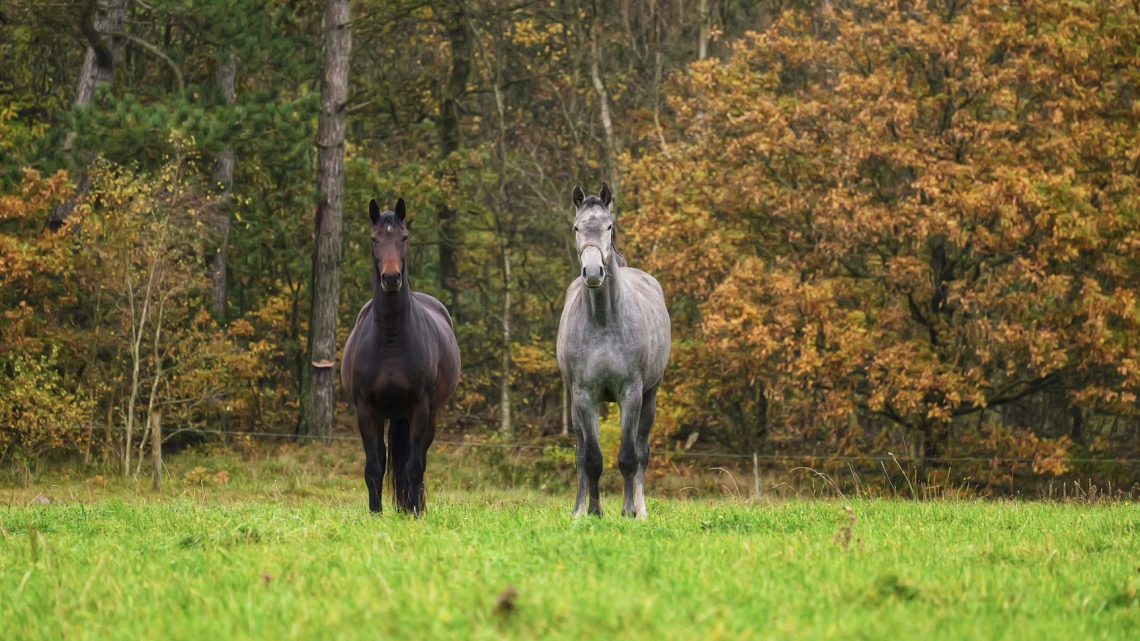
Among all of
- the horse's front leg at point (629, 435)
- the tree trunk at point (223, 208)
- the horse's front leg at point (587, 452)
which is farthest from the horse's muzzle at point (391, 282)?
the tree trunk at point (223, 208)

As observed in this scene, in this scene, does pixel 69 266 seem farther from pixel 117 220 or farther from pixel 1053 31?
pixel 1053 31

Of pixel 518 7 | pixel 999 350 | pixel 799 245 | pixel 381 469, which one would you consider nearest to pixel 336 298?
pixel 518 7

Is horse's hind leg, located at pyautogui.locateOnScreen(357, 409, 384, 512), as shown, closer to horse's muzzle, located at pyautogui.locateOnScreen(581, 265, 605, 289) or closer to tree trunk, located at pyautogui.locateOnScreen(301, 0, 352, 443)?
horse's muzzle, located at pyautogui.locateOnScreen(581, 265, 605, 289)

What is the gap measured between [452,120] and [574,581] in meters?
27.4

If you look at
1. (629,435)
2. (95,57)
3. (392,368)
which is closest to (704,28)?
(95,57)

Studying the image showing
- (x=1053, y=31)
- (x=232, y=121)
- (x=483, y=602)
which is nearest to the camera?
(x=483, y=602)

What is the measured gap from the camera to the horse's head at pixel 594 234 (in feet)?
33.4

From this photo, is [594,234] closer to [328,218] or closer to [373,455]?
[373,455]

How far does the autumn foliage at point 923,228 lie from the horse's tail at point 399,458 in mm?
10808

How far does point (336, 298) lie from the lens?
91.6ft

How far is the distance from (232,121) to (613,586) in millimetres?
19755

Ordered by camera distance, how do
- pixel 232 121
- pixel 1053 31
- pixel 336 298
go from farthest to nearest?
pixel 336 298
pixel 232 121
pixel 1053 31

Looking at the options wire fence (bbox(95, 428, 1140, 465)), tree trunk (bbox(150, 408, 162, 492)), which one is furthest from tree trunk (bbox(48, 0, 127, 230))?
tree trunk (bbox(150, 408, 162, 492))

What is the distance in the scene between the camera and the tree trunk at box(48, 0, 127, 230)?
24547mm
